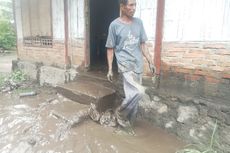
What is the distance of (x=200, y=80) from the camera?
3.69 m

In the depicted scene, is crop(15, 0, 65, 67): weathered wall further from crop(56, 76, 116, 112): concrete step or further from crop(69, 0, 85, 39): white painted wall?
crop(56, 76, 116, 112): concrete step

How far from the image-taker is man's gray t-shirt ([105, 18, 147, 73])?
3.71 meters

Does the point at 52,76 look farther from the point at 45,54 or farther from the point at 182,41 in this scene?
the point at 182,41

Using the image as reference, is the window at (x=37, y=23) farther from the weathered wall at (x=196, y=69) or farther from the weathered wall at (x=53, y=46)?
the weathered wall at (x=196, y=69)

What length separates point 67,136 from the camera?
373 centimetres

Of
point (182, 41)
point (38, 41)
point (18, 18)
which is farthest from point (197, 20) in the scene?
point (18, 18)

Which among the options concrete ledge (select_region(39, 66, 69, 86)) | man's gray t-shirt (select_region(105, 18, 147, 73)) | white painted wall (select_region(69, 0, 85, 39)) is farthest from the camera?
concrete ledge (select_region(39, 66, 69, 86))

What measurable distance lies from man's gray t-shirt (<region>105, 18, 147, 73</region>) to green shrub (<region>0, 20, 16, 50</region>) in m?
13.6

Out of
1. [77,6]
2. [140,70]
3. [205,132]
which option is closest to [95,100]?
[140,70]

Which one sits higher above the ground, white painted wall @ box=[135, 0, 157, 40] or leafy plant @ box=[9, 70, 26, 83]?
white painted wall @ box=[135, 0, 157, 40]

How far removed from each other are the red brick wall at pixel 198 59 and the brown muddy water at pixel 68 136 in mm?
1166

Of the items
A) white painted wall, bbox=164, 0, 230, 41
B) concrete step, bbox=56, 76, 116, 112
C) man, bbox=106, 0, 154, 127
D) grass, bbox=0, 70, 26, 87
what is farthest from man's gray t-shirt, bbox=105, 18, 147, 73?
grass, bbox=0, 70, 26, 87

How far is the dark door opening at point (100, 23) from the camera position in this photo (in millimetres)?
7535

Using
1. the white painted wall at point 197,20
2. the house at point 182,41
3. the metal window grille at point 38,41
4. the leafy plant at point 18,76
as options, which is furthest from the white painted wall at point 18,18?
the white painted wall at point 197,20
